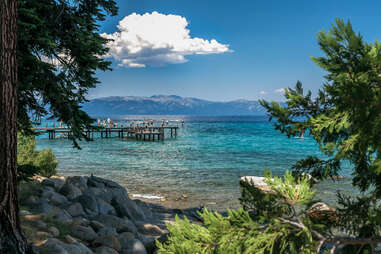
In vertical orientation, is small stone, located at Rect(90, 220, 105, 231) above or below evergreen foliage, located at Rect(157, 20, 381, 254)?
below

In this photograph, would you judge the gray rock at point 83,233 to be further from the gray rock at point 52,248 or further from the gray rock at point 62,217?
the gray rock at point 52,248

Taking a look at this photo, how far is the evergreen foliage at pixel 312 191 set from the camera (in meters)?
1.32

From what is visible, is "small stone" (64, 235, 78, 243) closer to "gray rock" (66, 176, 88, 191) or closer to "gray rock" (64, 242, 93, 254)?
"gray rock" (64, 242, 93, 254)

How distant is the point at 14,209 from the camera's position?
416cm

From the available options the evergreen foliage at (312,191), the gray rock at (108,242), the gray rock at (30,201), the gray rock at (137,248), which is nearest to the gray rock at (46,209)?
the gray rock at (30,201)

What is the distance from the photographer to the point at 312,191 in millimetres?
1594

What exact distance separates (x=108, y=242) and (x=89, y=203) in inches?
121

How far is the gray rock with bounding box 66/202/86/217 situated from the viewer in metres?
7.37

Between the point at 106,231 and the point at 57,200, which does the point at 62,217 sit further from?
the point at 57,200

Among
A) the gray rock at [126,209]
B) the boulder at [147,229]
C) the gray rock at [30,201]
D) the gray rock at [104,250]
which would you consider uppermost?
the gray rock at [30,201]

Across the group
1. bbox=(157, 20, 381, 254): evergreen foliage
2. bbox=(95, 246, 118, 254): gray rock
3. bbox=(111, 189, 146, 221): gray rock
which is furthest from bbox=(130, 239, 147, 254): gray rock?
bbox=(157, 20, 381, 254): evergreen foliage

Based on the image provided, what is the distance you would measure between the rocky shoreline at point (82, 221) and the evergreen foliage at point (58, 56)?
1872 mm

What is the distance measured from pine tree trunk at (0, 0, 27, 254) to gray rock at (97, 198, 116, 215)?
4322 mm

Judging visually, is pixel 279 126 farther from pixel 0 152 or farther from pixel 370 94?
pixel 0 152
